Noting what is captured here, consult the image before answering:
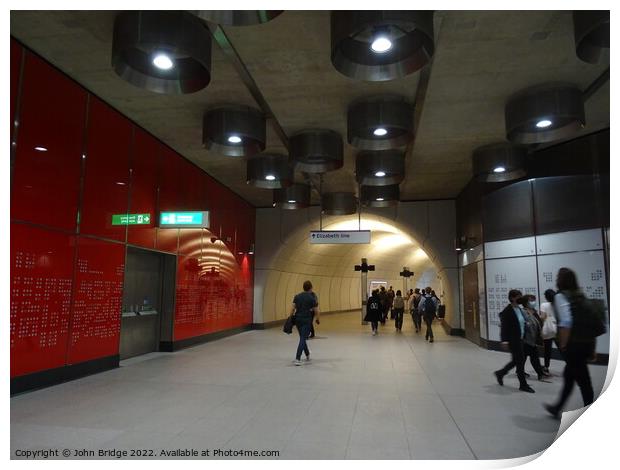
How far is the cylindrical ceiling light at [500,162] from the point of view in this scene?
27.5ft

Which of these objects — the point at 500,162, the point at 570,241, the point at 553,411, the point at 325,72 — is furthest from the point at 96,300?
the point at 570,241

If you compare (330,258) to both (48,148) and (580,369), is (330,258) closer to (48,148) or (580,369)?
(48,148)

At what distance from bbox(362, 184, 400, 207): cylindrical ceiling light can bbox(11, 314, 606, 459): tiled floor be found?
4.34 meters

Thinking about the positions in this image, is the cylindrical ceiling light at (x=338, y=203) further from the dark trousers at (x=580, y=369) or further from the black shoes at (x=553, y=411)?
the dark trousers at (x=580, y=369)

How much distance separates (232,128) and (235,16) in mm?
3644

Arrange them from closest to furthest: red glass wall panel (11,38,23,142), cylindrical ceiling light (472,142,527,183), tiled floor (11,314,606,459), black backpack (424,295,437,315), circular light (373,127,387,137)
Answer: tiled floor (11,314,606,459), red glass wall panel (11,38,23,142), circular light (373,127,387,137), cylindrical ceiling light (472,142,527,183), black backpack (424,295,437,315)

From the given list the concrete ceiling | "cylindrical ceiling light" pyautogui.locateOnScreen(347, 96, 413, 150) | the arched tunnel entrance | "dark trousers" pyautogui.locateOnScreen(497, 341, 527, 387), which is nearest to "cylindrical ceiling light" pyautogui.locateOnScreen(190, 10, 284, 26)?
the concrete ceiling

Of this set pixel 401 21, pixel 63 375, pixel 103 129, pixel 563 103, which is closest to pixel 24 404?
pixel 63 375

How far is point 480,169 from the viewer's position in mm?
8867

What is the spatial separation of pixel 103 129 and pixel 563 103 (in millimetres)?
6891

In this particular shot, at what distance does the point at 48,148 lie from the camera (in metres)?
5.84

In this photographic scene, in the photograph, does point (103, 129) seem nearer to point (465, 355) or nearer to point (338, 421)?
point (338, 421)

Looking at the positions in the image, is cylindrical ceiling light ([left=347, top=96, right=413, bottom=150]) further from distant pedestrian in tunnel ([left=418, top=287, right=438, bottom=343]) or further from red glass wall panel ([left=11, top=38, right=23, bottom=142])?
distant pedestrian in tunnel ([left=418, top=287, right=438, bottom=343])

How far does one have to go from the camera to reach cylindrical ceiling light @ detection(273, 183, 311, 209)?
1155 centimetres
